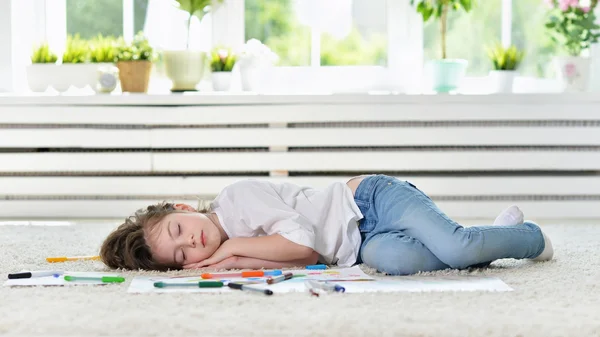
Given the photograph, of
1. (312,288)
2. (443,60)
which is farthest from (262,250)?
(443,60)

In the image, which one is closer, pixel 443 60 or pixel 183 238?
pixel 183 238

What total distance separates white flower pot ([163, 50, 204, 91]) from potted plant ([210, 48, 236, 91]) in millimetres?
96

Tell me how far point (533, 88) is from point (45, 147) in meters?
2.00

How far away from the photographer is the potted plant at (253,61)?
11.8 ft

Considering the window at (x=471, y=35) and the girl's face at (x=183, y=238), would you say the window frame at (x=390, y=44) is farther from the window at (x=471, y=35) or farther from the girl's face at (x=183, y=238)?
the girl's face at (x=183, y=238)

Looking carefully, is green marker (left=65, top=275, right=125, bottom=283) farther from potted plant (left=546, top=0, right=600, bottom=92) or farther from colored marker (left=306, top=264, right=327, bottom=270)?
potted plant (left=546, top=0, right=600, bottom=92)

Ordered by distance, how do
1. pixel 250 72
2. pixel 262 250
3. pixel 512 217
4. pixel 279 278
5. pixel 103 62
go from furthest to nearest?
pixel 103 62 < pixel 250 72 < pixel 512 217 < pixel 262 250 < pixel 279 278

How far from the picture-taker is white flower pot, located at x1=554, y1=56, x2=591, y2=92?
3465 mm

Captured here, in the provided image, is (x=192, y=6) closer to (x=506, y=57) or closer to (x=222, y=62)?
(x=222, y=62)

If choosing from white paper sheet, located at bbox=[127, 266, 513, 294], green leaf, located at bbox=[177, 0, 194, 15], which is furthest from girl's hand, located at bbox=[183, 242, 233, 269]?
green leaf, located at bbox=[177, 0, 194, 15]

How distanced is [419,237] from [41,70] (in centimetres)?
226

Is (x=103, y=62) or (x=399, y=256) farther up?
(x=103, y=62)

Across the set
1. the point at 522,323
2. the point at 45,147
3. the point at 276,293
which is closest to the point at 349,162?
the point at 45,147

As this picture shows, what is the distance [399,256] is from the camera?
186 centimetres
